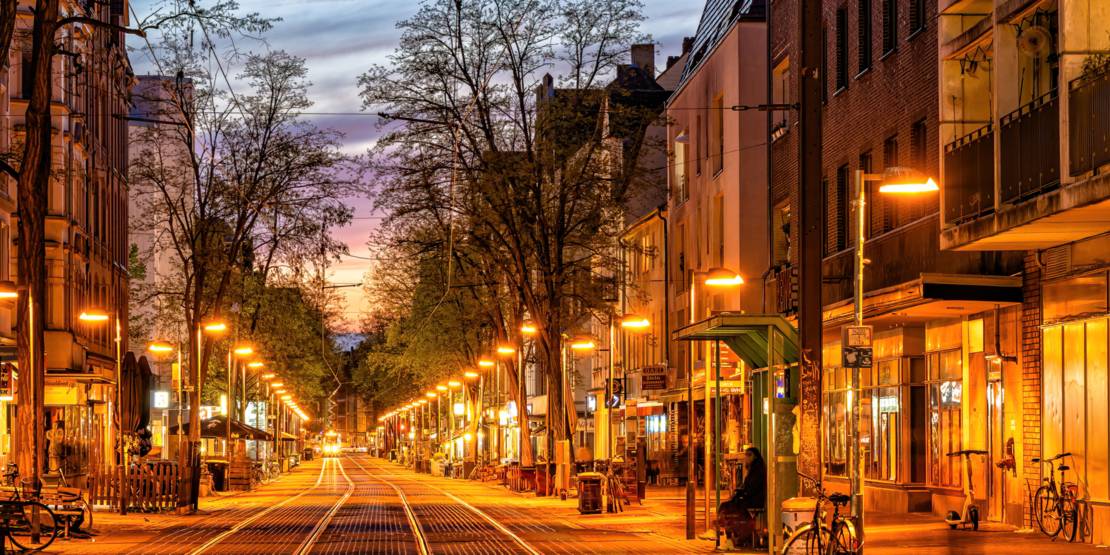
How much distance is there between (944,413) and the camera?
33219 mm

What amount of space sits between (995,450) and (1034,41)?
25.1 feet

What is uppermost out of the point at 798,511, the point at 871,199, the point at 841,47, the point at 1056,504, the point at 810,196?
the point at 841,47

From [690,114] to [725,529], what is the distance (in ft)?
112

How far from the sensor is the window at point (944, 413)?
32.4m

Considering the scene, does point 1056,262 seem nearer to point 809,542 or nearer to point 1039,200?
point 1039,200

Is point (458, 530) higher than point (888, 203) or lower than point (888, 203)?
A: lower

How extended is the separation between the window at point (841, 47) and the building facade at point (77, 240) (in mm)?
17928

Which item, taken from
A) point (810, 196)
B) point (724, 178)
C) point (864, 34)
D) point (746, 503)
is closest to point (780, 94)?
point (724, 178)

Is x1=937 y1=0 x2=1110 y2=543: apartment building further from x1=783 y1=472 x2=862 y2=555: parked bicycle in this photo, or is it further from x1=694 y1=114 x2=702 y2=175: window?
x1=694 y1=114 x2=702 y2=175: window

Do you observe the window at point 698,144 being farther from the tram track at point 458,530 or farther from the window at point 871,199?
the window at point 871,199

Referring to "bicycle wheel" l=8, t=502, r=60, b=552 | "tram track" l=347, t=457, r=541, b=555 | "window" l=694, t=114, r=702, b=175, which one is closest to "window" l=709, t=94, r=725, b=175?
"window" l=694, t=114, r=702, b=175

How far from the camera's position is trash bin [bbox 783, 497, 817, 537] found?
22.1 metres

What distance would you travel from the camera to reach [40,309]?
92.8ft

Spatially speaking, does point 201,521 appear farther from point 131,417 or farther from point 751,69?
point 751,69
